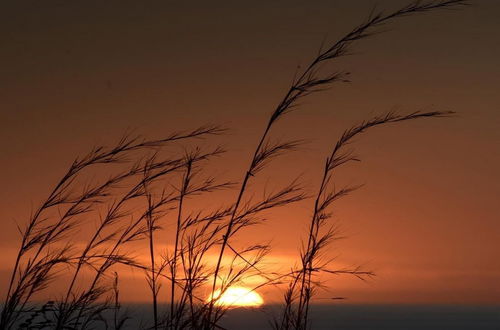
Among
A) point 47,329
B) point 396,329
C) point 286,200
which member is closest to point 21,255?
point 47,329

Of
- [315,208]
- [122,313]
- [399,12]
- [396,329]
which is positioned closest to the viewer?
[399,12]

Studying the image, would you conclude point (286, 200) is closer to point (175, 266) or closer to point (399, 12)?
point (175, 266)

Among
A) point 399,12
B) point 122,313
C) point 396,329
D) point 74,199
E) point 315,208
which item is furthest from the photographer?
point 396,329

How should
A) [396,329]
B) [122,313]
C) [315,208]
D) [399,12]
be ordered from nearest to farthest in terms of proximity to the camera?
[399,12]
[122,313]
[315,208]
[396,329]

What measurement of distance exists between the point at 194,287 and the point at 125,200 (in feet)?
1.37

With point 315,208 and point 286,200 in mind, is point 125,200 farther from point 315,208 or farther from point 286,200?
point 315,208

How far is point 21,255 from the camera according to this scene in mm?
2625

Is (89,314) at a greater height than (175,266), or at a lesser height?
lesser

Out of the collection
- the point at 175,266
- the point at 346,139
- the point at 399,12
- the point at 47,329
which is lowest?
the point at 47,329

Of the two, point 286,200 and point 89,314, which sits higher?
point 286,200

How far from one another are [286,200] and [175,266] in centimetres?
50

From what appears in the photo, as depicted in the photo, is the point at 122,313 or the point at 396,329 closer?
the point at 122,313

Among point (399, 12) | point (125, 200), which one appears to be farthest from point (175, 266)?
point (399, 12)

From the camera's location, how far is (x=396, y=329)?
148m
